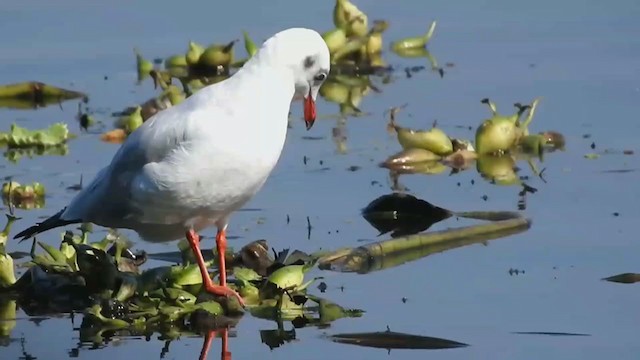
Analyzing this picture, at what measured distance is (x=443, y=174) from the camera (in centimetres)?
832

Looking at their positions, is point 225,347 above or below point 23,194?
below

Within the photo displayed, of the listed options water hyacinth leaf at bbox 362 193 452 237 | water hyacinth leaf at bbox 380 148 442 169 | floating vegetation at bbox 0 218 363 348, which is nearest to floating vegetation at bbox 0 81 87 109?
water hyacinth leaf at bbox 380 148 442 169

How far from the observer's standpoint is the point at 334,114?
31.1ft

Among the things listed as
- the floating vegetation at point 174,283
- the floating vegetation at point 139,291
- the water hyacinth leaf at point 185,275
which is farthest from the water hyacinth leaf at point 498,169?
the water hyacinth leaf at point 185,275

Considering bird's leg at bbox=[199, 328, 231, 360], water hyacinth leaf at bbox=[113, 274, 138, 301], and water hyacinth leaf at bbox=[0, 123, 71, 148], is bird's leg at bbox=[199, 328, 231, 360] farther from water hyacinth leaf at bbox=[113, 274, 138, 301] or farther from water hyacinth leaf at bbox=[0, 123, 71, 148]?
water hyacinth leaf at bbox=[0, 123, 71, 148]

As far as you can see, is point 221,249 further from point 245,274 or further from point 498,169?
point 498,169

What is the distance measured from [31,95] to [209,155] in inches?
161

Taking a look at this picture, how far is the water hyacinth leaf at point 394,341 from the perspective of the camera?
5703 millimetres

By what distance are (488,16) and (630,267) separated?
5.57 m

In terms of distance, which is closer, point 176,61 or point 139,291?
point 139,291

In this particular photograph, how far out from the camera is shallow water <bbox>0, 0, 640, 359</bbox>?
233 inches

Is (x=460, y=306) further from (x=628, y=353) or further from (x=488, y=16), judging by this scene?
(x=488, y=16)

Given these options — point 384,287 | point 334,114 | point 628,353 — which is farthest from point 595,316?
point 334,114

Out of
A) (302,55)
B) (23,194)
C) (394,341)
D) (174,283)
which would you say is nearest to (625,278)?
(394,341)
